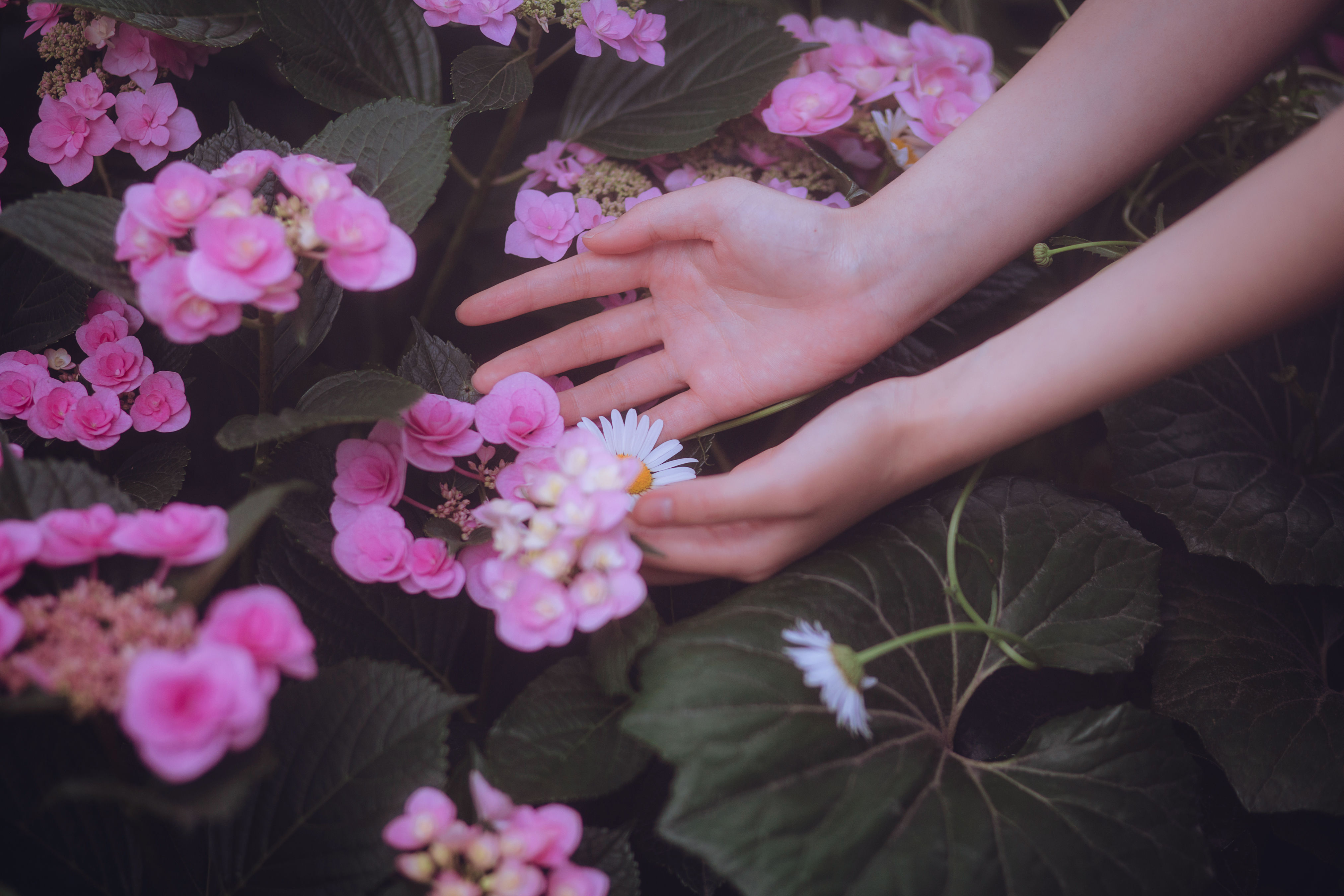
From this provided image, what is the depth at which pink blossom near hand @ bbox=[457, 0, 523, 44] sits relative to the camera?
87cm

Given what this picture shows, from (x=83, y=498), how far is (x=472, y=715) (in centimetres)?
43

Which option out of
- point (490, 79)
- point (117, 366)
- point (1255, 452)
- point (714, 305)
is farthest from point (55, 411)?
point (1255, 452)

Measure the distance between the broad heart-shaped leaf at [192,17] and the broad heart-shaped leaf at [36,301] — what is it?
280mm

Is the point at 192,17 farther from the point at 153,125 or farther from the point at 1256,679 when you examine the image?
the point at 1256,679

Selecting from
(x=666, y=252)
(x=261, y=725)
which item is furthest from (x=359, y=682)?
(x=666, y=252)

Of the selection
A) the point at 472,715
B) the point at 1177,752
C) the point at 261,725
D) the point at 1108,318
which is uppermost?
the point at 1108,318

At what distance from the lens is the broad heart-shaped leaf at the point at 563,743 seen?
62cm

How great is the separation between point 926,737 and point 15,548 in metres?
0.74

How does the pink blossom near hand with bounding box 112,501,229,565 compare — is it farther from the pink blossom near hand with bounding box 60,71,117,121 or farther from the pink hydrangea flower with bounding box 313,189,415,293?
the pink blossom near hand with bounding box 60,71,117,121

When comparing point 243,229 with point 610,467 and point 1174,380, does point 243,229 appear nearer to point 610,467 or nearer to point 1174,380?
point 610,467

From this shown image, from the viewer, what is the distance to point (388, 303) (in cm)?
115

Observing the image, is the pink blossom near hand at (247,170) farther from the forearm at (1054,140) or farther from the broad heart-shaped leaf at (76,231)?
the forearm at (1054,140)

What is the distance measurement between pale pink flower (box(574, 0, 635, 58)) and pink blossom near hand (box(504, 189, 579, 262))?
0.18m

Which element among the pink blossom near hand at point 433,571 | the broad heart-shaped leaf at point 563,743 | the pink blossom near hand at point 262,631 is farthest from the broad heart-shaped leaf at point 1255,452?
the pink blossom near hand at point 262,631
